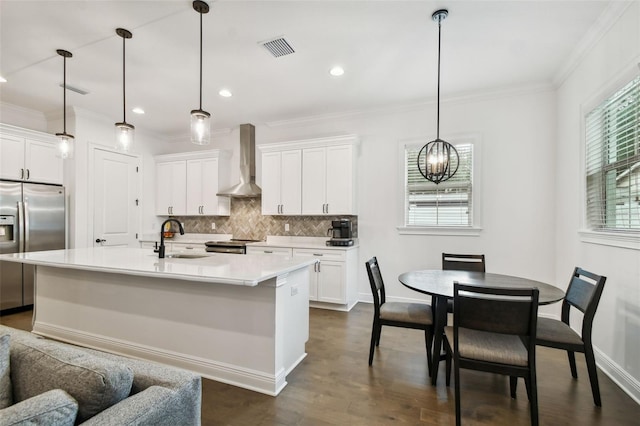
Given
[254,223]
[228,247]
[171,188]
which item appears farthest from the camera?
[171,188]

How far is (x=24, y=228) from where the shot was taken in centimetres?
402

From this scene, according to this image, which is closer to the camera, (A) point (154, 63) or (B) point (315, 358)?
(B) point (315, 358)

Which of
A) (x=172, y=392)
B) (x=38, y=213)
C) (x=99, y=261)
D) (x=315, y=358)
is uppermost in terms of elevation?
(x=38, y=213)

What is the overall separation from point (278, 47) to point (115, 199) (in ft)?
13.3

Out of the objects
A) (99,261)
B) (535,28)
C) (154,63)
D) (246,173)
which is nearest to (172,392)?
(99,261)

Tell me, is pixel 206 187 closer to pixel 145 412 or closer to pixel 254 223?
pixel 254 223

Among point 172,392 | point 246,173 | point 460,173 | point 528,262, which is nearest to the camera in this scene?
point 172,392

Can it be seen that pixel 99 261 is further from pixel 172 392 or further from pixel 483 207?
pixel 483 207

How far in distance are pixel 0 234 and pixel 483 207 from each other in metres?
6.42

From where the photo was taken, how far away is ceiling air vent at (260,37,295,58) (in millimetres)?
2785

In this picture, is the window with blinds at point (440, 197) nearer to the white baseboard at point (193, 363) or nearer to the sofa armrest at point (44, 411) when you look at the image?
the white baseboard at point (193, 363)

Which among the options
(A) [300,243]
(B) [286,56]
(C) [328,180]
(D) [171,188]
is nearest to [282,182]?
(C) [328,180]

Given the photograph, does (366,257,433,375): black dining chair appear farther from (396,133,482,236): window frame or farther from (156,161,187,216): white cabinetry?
(156,161,187,216): white cabinetry

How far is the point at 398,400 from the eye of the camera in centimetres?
211
